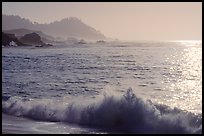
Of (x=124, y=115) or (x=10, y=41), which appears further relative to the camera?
(x=10, y=41)

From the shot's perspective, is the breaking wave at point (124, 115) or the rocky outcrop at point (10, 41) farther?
the rocky outcrop at point (10, 41)

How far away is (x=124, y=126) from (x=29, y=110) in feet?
14.8

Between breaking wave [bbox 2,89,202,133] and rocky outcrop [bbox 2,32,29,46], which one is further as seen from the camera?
rocky outcrop [bbox 2,32,29,46]

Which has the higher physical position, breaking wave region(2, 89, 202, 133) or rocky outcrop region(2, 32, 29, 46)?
rocky outcrop region(2, 32, 29, 46)

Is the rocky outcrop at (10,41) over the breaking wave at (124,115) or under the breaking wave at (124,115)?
over

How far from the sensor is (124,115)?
1425 centimetres

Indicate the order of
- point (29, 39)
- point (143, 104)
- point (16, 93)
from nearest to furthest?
point (143, 104) < point (16, 93) < point (29, 39)

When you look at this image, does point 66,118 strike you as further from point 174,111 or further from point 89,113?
point 174,111

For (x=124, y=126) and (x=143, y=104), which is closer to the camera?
(x=124, y=126)

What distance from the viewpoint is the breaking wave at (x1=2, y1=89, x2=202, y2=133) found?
13.3 meters

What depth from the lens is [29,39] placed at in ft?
325

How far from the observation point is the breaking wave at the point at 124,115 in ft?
43.6

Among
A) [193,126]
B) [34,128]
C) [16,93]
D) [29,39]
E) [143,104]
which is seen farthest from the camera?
[29,39]

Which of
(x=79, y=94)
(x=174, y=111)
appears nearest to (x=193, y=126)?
(x=174, y=111)
